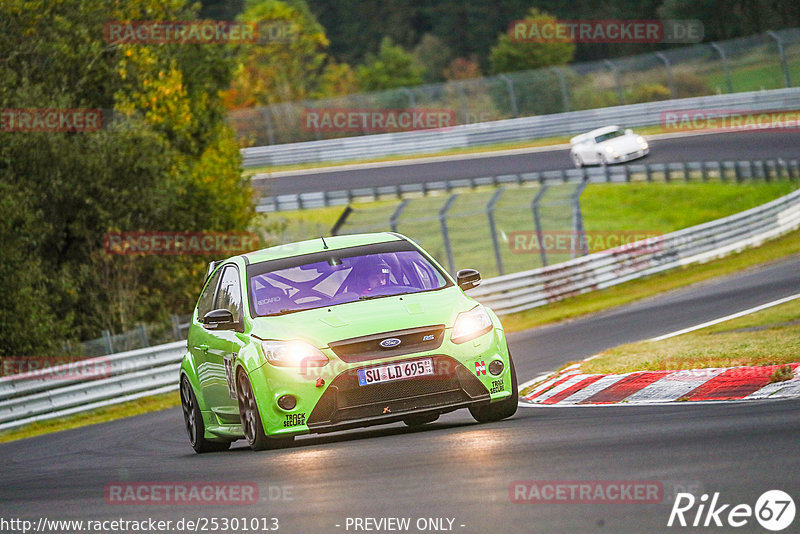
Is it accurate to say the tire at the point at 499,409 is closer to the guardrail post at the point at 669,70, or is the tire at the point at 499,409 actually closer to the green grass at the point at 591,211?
the green grass at the point at 591,211

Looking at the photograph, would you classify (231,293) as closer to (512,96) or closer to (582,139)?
(582,139)

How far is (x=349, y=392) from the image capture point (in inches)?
347

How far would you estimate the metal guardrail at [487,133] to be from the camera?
50594 millimetres

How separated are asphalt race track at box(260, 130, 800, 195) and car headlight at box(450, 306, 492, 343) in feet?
112

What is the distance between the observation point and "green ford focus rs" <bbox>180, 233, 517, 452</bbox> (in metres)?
8.83

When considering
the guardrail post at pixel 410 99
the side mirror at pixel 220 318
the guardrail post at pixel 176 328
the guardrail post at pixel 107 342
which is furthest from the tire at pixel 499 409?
the guardrail post at pixel 410 99

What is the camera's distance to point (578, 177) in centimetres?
4244

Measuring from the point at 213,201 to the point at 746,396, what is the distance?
2277cm

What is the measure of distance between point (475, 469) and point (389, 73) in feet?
269

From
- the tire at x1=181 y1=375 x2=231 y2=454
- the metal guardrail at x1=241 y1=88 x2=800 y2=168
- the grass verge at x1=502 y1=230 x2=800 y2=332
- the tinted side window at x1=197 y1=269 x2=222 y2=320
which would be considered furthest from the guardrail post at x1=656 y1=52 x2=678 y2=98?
the tire at x1=181 y1=375 x2=231 y2=454

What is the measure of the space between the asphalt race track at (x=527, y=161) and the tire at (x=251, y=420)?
34.7 meters

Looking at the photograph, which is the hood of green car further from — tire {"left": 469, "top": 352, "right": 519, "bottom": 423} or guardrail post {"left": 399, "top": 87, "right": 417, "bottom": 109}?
guardrail post {"left": 399, "top": 87, "right": 417, "bottom": 109}

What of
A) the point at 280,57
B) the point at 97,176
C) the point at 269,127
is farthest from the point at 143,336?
the point at 280,57

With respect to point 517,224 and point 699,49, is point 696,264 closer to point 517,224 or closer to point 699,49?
point 517,224
